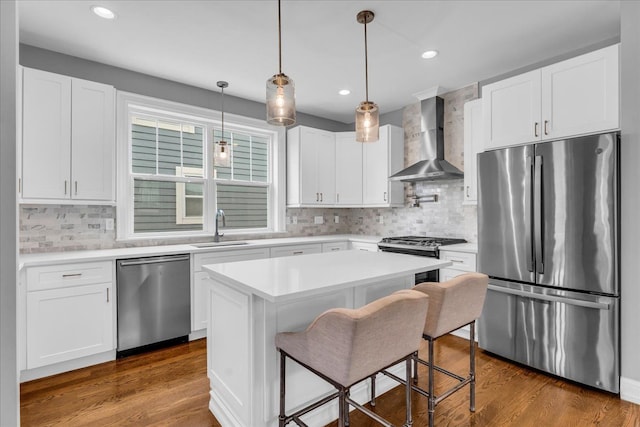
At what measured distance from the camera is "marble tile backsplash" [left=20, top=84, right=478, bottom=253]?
2930 millimetres

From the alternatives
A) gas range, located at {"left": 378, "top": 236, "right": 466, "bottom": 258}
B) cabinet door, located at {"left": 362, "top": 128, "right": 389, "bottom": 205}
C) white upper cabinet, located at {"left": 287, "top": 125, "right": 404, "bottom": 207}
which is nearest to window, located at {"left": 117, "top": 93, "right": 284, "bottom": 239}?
white upper cabinet, located at {"left": 287, "top": 125, "right": 404, "bottom": 207}

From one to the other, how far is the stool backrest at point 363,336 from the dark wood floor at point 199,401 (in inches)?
33.3

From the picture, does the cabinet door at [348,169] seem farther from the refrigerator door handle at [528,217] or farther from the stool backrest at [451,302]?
Answer: the stool backrest at [451,302]

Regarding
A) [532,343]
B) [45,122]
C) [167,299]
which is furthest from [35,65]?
[532,343]

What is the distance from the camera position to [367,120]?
87.8 inches

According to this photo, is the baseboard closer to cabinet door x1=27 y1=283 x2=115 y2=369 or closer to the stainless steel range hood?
the stainless steel range hood

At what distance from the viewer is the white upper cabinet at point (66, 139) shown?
8.52 ft

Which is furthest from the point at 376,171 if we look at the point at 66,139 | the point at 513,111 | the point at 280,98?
the point at 66,139

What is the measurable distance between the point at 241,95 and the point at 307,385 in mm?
3433

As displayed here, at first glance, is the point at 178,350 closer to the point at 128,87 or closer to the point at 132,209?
the point at 132,209

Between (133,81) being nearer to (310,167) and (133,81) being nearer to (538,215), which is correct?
(310,167)

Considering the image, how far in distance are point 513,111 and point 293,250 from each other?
2.68 m

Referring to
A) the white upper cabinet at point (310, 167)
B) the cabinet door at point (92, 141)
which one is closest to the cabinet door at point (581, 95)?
the white upper cabinet at point (310, 167)

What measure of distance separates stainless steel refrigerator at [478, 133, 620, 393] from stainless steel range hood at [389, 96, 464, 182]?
0.89 meters
